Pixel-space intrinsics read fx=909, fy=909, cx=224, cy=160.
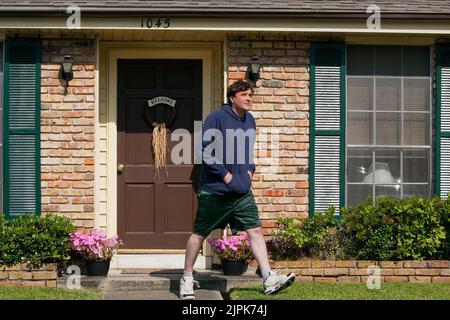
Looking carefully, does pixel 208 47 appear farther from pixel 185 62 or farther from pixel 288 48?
pixel 288 48

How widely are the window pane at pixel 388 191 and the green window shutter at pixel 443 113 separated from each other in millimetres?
445

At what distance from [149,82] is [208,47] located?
2.59ft

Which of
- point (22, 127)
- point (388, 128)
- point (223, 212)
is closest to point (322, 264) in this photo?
point (223, 212)

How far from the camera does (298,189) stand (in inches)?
396

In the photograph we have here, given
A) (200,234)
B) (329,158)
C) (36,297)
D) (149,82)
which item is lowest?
(36,297)

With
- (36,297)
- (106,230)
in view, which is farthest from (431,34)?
(36,297)

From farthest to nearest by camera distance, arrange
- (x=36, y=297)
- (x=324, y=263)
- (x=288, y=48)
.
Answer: (x=288, y=48), (x=324, y=263), (x=36, y=297)

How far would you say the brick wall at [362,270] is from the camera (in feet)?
30.9

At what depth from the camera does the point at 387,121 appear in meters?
10.3

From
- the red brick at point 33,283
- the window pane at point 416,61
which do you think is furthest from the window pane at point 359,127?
the red brick at point 33,283

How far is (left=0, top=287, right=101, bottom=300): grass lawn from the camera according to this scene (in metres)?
8.25

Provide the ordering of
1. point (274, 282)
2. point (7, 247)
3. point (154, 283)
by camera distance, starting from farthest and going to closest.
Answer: point (154, 283) < point (7, 247) < point (274, 282)

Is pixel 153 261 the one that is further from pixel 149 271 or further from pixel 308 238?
pixel 308 238

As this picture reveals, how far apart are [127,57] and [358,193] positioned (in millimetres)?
3059
